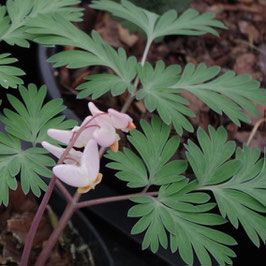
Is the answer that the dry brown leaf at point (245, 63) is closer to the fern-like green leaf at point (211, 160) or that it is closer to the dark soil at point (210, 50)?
the dark soil at point (210, 50)

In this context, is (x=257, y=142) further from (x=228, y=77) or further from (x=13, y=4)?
(x=13, y=4)

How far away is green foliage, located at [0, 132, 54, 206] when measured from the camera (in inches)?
33.4

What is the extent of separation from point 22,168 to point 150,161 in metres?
0.28

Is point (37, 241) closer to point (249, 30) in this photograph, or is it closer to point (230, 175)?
point (230, 175)

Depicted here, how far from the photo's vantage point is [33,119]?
959mm

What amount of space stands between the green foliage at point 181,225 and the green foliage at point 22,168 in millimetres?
194

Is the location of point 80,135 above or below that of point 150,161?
above

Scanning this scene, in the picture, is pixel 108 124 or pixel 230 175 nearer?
pixel 108 124

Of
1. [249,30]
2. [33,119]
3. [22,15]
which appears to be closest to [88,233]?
[33,119]

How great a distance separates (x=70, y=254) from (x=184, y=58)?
0.88m

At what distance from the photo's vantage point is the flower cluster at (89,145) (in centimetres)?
75

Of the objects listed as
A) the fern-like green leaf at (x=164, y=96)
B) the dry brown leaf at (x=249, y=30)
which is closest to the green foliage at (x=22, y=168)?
the fern-like green leaf at (x=164, y=96)

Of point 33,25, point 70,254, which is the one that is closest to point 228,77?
point 33,25

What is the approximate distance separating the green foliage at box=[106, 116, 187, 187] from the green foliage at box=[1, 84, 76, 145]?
142 millimetres
